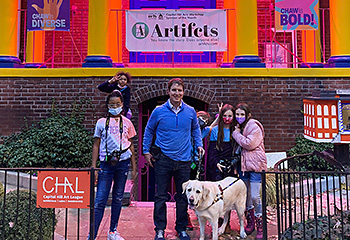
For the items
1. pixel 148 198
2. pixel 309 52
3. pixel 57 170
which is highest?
pixel 309 52

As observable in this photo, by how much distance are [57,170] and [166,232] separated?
6.06ft

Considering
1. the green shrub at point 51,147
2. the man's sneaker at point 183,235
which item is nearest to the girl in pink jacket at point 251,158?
the man's sneaker at point 183,235

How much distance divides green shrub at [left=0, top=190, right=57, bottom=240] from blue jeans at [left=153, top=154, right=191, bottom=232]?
48.7 inches

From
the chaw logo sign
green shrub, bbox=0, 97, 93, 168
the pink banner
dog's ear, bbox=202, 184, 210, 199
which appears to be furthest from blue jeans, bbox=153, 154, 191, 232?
the pink banner

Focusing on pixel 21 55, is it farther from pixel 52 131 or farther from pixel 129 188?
pixel 129 188

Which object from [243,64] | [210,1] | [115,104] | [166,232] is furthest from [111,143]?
[210,1]

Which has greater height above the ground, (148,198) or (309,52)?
(309,52)

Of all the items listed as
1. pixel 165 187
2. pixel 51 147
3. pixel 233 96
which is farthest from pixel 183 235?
pixel 233 96

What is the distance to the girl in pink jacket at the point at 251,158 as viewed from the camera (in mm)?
3856

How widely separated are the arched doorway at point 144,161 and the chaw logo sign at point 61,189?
3703 mm

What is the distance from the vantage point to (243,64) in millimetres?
7211

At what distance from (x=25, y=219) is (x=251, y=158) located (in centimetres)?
274

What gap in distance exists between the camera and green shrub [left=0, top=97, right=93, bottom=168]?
6.29m

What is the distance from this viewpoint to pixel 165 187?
12.6ft
